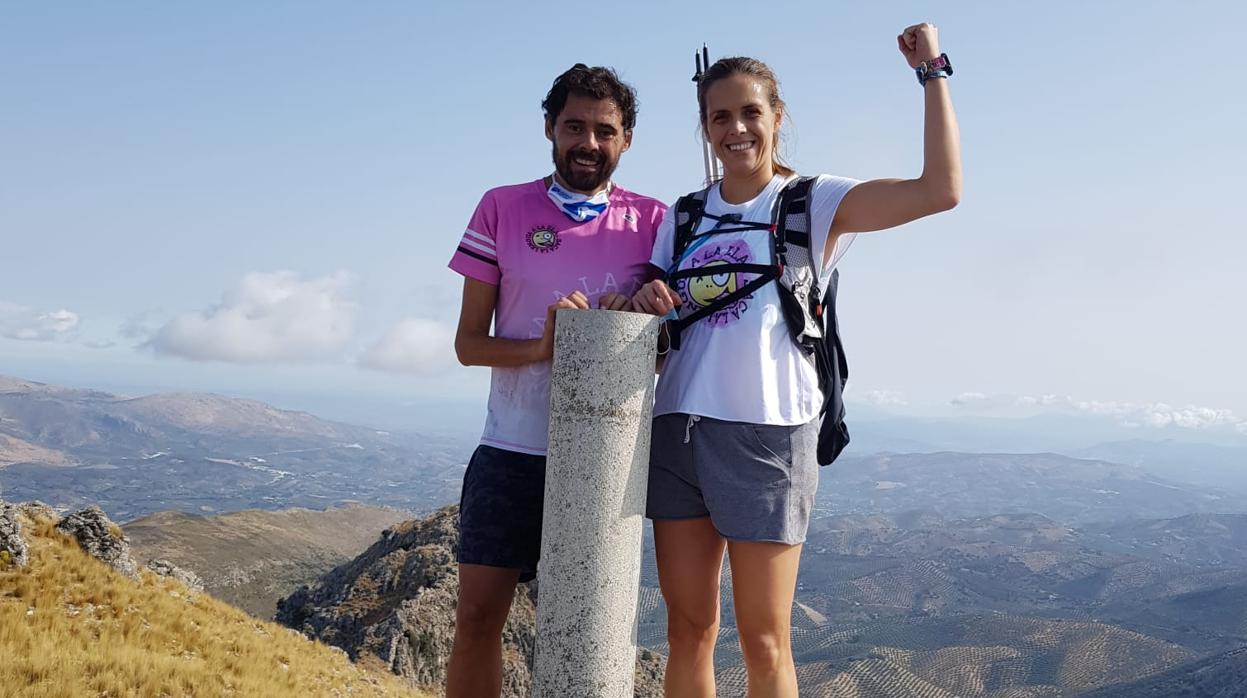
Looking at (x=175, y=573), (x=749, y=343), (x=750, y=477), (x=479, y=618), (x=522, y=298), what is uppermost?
(x=522, y=298)

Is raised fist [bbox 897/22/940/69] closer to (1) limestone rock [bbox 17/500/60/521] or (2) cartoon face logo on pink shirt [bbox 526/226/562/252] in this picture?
(2) cartoon face logo on pink shirt [bbox 526/226/562/252]

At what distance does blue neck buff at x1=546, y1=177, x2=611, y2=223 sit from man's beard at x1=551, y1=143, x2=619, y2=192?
0.06m

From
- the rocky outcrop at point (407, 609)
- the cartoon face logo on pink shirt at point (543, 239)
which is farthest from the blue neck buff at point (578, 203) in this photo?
the rocky outcrop at point (407, 609)

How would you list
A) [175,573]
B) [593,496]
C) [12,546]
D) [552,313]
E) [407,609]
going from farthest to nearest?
[407,609], [175,573], [12,546], [552,313], [593,496]

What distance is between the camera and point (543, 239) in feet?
19.0

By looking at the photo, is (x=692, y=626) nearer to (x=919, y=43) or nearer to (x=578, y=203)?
(x=578, y=203)

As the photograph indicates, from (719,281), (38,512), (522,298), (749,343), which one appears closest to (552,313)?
(522,298)

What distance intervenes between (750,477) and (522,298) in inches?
80.5

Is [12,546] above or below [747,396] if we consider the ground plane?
below

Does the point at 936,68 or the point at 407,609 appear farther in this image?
the point at 407,609

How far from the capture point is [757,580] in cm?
492

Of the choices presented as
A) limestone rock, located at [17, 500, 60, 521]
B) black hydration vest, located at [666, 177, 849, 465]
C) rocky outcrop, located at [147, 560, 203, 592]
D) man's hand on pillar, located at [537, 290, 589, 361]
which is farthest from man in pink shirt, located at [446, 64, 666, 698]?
rocky outcrop, located at [147, 560, 203, 592]

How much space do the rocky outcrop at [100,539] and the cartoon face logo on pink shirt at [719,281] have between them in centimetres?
1340

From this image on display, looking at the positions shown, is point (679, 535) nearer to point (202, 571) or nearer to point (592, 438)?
point (592, 438)
